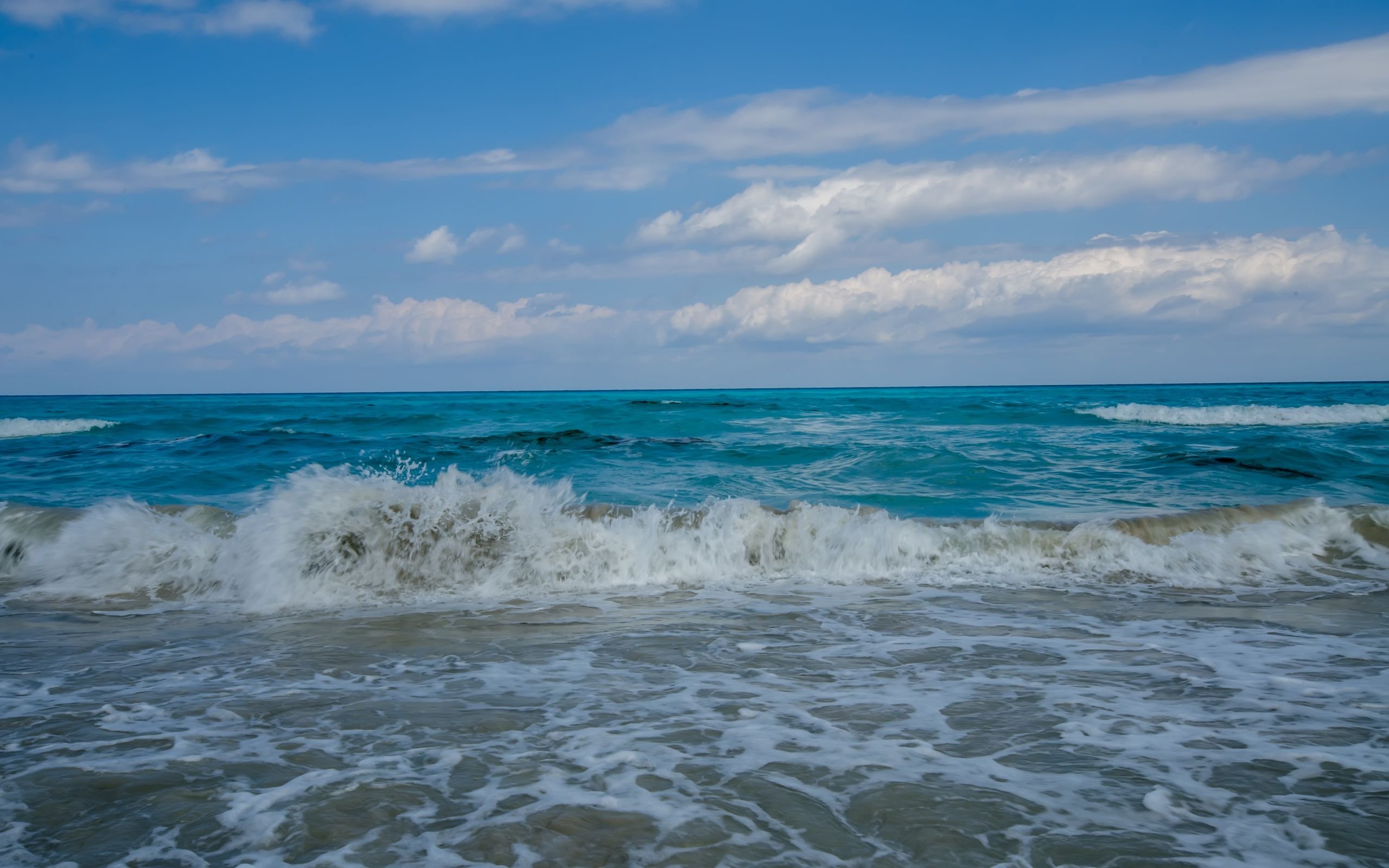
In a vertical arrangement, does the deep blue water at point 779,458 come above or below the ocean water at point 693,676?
above

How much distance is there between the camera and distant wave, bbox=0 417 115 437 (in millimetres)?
24938

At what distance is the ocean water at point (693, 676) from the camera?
2949mm

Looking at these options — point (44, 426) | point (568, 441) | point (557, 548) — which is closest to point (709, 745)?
point (557, 548)

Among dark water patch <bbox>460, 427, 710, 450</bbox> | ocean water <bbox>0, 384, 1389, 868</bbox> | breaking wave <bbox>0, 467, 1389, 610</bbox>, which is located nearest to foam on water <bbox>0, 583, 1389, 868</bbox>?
ocean water <bbox>0, 384, 1389, 868</bbox>

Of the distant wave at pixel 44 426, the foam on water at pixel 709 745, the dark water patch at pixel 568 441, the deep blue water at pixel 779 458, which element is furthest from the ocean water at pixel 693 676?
the distant wave at pixel 44 426

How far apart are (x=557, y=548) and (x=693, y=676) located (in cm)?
369

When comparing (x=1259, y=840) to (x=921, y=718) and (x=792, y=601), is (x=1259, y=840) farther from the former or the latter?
(x=792, y=601)

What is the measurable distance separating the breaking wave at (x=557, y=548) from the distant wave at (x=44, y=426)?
19.5 m

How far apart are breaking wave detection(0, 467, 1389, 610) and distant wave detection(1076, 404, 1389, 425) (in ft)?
66.4

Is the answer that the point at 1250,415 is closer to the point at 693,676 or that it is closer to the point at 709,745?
the point at 693,676

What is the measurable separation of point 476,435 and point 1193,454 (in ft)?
53.8

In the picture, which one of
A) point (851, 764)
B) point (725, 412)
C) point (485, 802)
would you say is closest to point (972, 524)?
point (851, 764)

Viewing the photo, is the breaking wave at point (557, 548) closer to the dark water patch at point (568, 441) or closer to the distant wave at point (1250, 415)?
the dark water patch at point (568, 441)

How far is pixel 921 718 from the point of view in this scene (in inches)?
158
